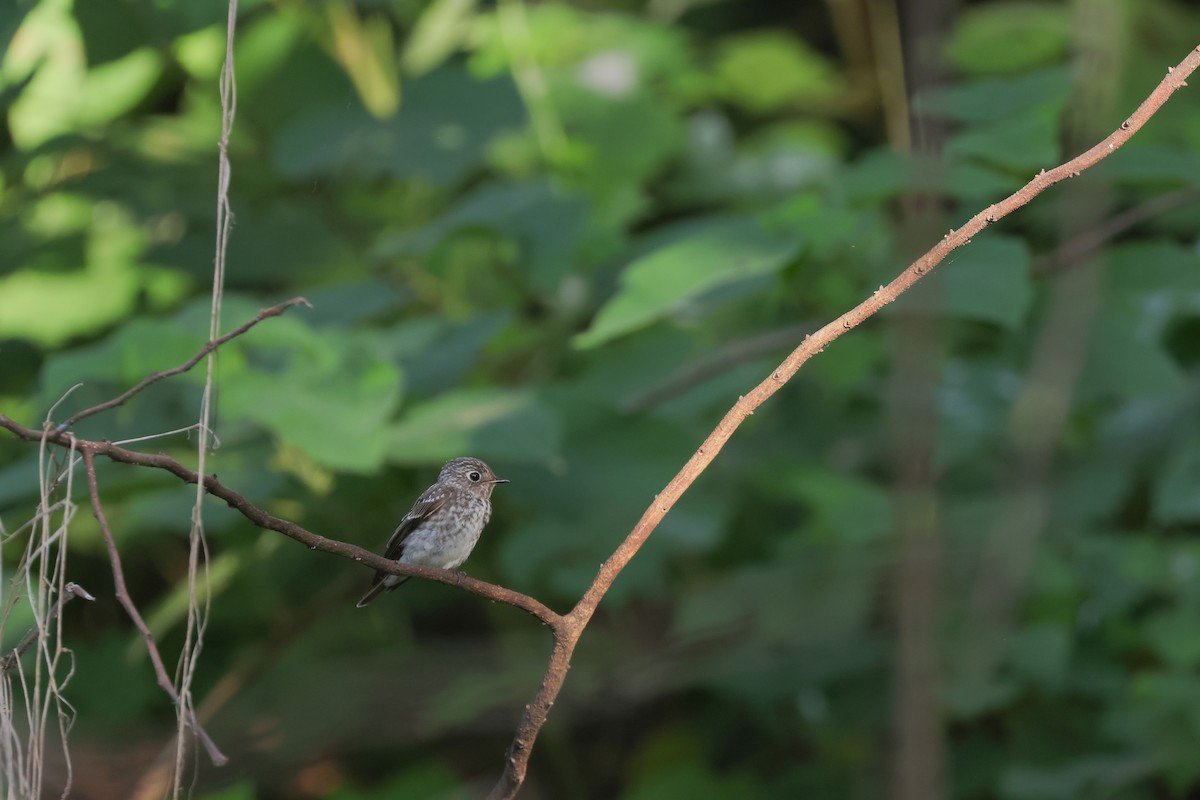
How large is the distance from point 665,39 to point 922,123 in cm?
215

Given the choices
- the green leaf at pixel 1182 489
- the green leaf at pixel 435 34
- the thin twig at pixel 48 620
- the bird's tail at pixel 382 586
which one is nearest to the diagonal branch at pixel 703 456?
the thin twig at pixel 48 620

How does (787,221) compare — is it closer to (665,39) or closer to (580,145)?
(580,145)

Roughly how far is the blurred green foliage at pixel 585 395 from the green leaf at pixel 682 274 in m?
0.01

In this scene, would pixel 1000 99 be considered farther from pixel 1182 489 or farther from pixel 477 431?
pixel 477 431

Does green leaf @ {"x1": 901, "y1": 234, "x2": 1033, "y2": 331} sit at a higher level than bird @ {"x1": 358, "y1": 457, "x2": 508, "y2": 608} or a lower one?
higher

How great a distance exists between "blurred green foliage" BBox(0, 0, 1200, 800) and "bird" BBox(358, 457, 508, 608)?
6.2 inches

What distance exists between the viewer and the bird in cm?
288

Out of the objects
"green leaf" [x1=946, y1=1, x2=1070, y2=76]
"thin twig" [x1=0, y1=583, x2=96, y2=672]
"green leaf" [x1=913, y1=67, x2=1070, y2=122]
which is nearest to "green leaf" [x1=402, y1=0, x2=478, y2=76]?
"green leaf" [x1=946, y1=1, x2=1070, y2=76]

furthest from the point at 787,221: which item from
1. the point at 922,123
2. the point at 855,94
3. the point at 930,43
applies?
the point at 855,94

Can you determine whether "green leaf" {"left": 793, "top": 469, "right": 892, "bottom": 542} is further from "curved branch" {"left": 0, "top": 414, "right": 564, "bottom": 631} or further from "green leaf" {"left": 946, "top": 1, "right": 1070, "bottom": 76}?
"curved branch" {"left": 0, "top": 414, "right": 564, "bottom": 631}

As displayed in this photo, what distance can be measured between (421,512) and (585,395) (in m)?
0.94

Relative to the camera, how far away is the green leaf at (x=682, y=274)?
295 centimetres

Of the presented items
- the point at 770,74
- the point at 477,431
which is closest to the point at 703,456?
the point at 477,431

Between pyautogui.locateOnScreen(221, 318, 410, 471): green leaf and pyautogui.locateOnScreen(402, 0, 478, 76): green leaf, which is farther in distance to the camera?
pyautogui.locateOnScreen(402, 0, 478, 76): green leaf
